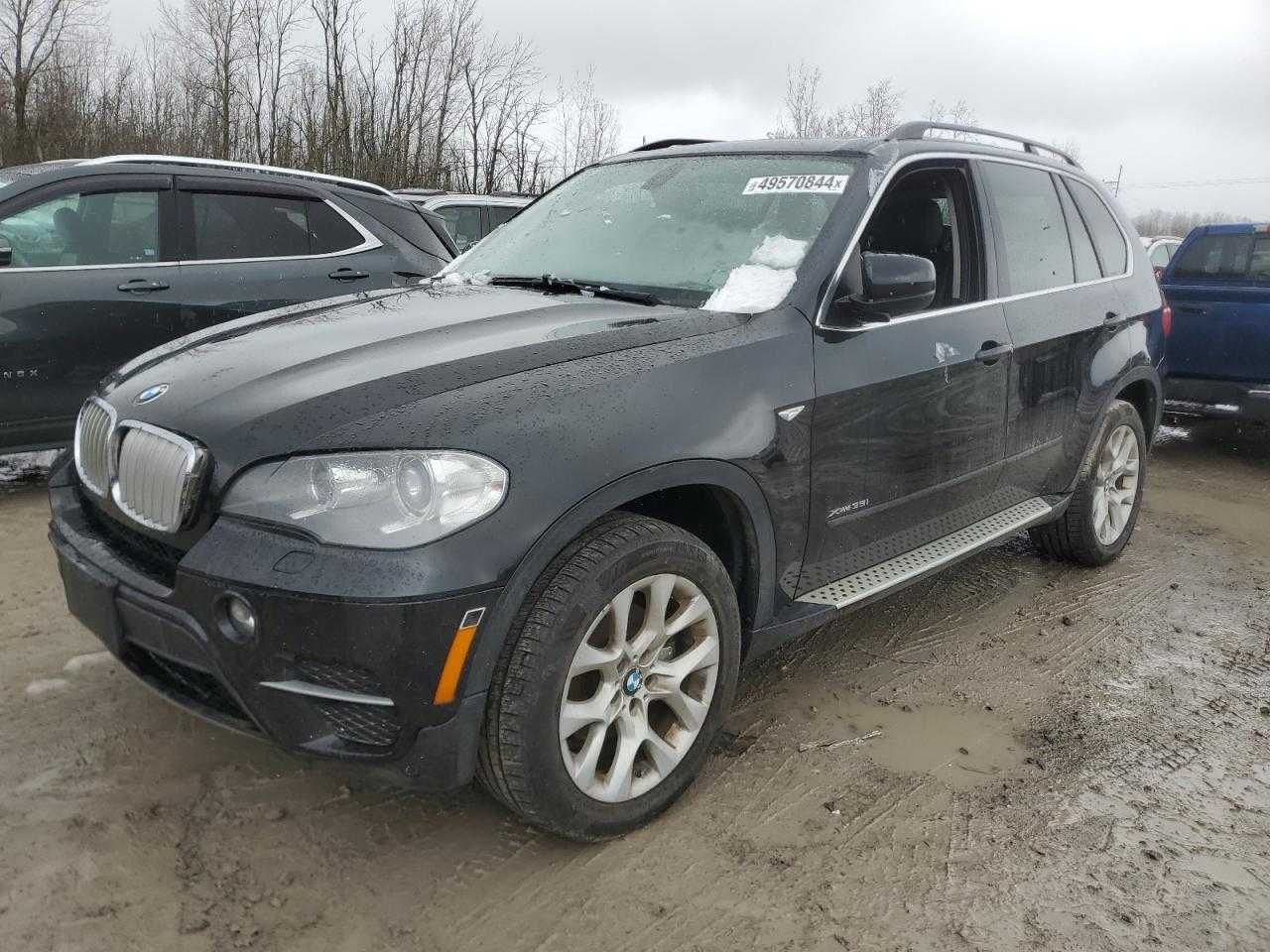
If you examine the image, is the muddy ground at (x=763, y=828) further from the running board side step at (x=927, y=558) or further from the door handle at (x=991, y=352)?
the door handle at (x=991, y=352)

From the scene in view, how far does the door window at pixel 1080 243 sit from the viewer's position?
417 cm

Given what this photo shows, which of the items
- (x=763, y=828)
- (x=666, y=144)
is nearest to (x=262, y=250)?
(x=666, y=144)

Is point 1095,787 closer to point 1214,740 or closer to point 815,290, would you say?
point 1214,740

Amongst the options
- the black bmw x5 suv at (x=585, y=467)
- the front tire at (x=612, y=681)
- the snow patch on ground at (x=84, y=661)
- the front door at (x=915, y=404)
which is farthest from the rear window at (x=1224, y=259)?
the snow patch on ground at (x=84, y=661)

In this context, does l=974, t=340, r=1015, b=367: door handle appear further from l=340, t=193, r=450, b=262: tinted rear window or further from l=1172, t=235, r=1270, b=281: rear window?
l=1172, t=235, r=1270, b=281: rear window

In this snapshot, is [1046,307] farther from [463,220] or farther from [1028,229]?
[463,220]

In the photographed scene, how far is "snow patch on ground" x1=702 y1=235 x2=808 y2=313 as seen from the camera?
9.28 feet

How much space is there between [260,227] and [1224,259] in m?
6.67

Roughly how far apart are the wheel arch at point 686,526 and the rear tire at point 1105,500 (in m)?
2.19

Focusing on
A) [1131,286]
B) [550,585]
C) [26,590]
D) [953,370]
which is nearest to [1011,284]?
[953,370]

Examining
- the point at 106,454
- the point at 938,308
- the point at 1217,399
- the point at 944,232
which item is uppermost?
the point at 944,232

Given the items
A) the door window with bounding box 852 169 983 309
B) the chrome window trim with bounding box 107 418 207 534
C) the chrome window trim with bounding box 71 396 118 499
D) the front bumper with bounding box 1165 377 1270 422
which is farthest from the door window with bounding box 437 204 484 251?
the chrome window trim with bounding box 107 418 207 534

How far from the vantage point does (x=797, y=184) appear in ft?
10.4

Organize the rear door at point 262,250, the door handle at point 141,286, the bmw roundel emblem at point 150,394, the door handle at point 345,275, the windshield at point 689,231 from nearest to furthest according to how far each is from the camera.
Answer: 1. the bmw roundel emblem at point 150,394
2. the windshield at point 689,231
3. the door handle at point 141,286
4. the rear door at point 262,250
5. the door handle at point 345,275
